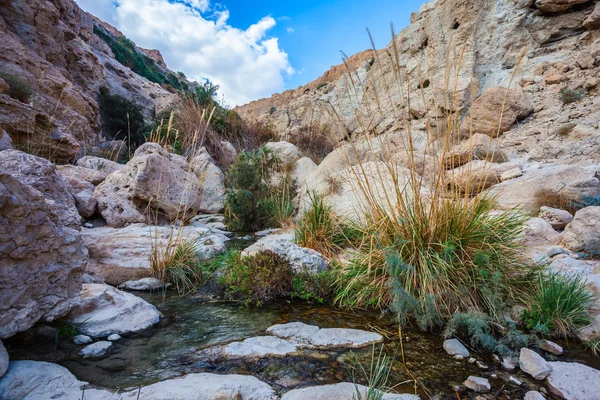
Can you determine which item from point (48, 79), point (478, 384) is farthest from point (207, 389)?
point (48, 79)

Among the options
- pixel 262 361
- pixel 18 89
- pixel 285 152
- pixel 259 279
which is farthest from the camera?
pixel 285 152

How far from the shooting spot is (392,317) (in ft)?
7.91

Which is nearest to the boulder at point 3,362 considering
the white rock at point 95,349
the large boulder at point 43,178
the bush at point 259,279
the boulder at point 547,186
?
the white rock at point 95,349

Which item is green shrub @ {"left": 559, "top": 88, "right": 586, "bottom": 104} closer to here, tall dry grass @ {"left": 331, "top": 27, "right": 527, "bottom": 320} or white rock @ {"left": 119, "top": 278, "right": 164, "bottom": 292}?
tall dry grass @ {"left": 331, "top": 27, "right": 527, "bottom": 320}

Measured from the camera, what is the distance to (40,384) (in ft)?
4.53

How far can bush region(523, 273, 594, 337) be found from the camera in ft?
6.39

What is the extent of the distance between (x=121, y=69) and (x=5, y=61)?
31.0ft

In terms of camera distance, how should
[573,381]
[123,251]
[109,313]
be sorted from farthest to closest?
A: [123,251] < [109,313] < [573,381]

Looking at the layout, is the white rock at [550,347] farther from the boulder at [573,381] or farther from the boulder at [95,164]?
the boulder at [95,164]

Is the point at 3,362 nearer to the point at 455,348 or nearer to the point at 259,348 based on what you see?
the point at 259,348

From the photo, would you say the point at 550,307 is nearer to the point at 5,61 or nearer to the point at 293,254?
the point at 293,254

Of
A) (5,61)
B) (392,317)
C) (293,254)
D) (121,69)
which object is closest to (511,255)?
(392,317)

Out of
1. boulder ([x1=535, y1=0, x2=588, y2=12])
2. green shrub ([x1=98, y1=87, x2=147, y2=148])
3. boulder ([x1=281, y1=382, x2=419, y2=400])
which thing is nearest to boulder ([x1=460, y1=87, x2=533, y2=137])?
boulder ([x1=535, y1=0, x2=588, y2=12])

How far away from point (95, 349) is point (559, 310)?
313 cm
